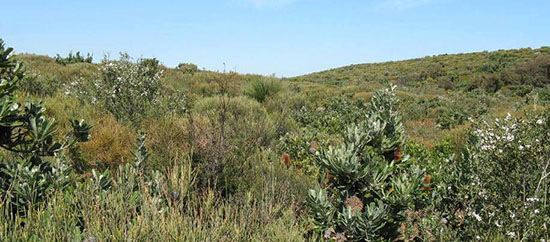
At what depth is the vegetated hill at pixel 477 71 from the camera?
1122 inches

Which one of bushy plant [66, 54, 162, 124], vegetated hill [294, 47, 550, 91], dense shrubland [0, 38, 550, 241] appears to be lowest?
dense shrubland [0, 38, 550, 241]

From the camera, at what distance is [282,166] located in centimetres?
597

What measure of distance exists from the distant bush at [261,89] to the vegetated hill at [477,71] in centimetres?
1779

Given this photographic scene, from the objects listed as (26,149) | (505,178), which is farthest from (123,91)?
(505,178)

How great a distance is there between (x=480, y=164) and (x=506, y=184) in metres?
0.26

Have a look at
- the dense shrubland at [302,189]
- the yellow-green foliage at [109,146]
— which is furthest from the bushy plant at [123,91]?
the dense shrubland at [302,189]

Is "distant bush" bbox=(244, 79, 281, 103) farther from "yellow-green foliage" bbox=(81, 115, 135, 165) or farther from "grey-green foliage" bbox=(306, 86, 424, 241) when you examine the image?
"grey-green foliage" bbox=(306, 86, 424, 241)

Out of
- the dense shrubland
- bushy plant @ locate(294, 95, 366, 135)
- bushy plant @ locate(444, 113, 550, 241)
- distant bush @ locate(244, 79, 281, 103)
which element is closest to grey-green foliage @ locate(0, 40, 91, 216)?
the dense shrubland

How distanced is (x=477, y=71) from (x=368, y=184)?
35.1 metres

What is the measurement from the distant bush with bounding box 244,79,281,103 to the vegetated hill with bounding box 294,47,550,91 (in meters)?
17.8

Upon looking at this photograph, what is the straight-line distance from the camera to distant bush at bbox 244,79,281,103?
1504 cm

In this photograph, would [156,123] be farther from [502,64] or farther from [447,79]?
[502,64]

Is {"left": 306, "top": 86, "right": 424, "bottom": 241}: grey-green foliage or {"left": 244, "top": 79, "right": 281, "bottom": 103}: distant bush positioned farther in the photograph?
{"left": 244, "top": 79, "right": 281, "bottom": 103}: distant bush

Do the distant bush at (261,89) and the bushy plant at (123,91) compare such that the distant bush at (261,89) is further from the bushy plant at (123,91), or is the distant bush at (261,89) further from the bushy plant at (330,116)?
the bushy plant at (123,91)
